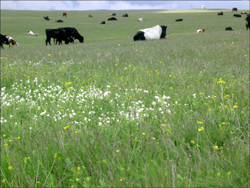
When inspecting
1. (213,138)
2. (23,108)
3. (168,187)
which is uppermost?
(168,187)

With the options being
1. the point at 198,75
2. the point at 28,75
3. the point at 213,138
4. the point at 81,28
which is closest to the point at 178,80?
the point at 198,75

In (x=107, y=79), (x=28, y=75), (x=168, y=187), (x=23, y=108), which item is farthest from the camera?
(x=28, y=75)

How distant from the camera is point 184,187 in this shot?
173 cm

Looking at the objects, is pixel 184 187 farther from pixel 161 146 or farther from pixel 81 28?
pixel 81 28

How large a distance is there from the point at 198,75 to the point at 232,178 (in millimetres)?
4197

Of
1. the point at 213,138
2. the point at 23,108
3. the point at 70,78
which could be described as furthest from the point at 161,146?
the point at 70,78

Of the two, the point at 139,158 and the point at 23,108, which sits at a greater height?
the point at 139,158

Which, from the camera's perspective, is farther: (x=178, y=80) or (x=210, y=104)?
(x=178, y=80)

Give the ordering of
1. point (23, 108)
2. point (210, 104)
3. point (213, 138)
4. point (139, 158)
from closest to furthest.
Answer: point (139, 158), point (213, 138), point (210, 104), point (23, 108)

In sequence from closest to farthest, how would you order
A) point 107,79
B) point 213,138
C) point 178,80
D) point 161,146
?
point 161,146
point 213,138
point 178,80
point 107,79

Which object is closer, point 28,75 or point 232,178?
point 232,178

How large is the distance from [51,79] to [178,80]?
3425mm

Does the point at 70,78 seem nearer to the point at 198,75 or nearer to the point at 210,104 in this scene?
the point at 198,75

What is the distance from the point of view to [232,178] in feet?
6.25
